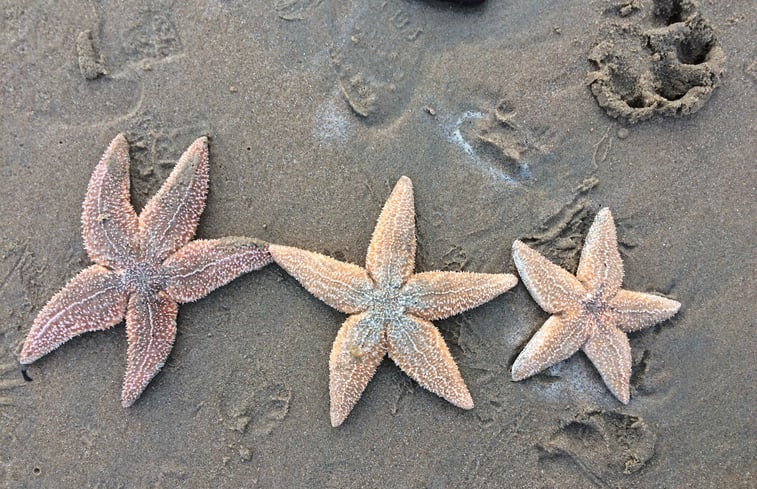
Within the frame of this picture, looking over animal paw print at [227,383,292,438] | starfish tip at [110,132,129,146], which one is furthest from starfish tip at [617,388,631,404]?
starfish tip at [110,132,129,146]

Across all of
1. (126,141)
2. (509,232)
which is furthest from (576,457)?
(126,141)

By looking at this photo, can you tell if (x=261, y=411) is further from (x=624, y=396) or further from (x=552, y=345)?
(x=624, y=396)

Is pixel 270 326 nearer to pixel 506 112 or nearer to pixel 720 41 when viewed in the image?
pixel 506 112

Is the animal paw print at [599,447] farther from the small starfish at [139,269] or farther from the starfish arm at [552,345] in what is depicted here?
the small starfish at [139,269]

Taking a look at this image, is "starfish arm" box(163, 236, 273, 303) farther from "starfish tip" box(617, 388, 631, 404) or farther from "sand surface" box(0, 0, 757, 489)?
"starfish tip" box(617, 388, 631, 404)

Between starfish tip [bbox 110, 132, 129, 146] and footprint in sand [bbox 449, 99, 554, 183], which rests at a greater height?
footprint in sand [bbox 449, 99, 554, 183]

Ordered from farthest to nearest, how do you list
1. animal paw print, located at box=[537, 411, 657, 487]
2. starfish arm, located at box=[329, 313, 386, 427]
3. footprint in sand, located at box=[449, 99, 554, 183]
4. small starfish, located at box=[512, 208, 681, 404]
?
footprint in sand, located at box=[449, 99, 554, 183] < animal paw print, located at box=[537, 411, 657, 487] < small starfish, located at box=[512, 208, 681, 404] < starfish arm, located at box=[329, 313, 386, 427]
